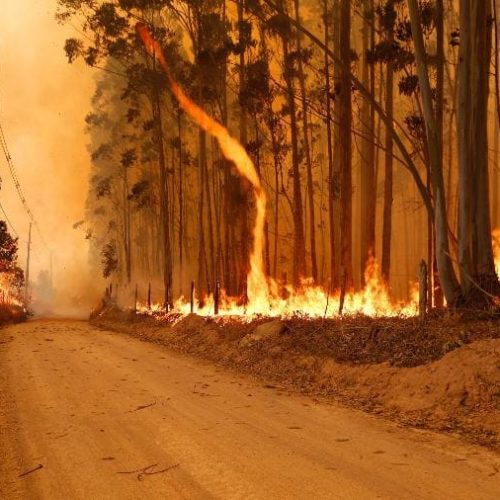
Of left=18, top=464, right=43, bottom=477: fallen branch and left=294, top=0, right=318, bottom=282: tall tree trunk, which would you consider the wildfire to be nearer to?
left=294, top=0, right=318, bottom=282: tall tree trunk

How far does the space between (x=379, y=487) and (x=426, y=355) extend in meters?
4.14

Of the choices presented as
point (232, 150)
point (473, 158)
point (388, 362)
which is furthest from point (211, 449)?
point (232, 150)

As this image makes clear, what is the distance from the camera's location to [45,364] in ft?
→ 35.1

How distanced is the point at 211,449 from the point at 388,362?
379 centimetres

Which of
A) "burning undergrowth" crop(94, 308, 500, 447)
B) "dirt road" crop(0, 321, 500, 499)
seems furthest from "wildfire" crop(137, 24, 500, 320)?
"dirt road" crop(0, 321, 500, 499)

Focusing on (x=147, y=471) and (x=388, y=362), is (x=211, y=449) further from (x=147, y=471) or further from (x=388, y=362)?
(x=388, y=362)

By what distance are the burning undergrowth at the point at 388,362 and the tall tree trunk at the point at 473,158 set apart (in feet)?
3.05

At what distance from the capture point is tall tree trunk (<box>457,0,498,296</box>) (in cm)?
909

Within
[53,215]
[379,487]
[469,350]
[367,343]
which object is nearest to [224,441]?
[379,487]

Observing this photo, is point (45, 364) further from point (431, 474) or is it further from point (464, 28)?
point (464, 28)

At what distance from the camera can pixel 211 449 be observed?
4.98m

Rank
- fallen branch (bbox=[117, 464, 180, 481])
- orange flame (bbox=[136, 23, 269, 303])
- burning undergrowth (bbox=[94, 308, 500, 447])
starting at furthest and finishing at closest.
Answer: orange flame (bbox=[136, 23, 269, 303]) → burning undergrowth (bbox=[94, 308, 500, 447]) → fallen branch (bbox=[117, 464, 180, 481])

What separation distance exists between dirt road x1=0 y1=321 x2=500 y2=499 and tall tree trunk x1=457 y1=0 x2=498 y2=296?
12.9 feet

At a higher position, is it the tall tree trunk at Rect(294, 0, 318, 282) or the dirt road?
the tall tree trunk at Rect(294, 0, 318, 282)
